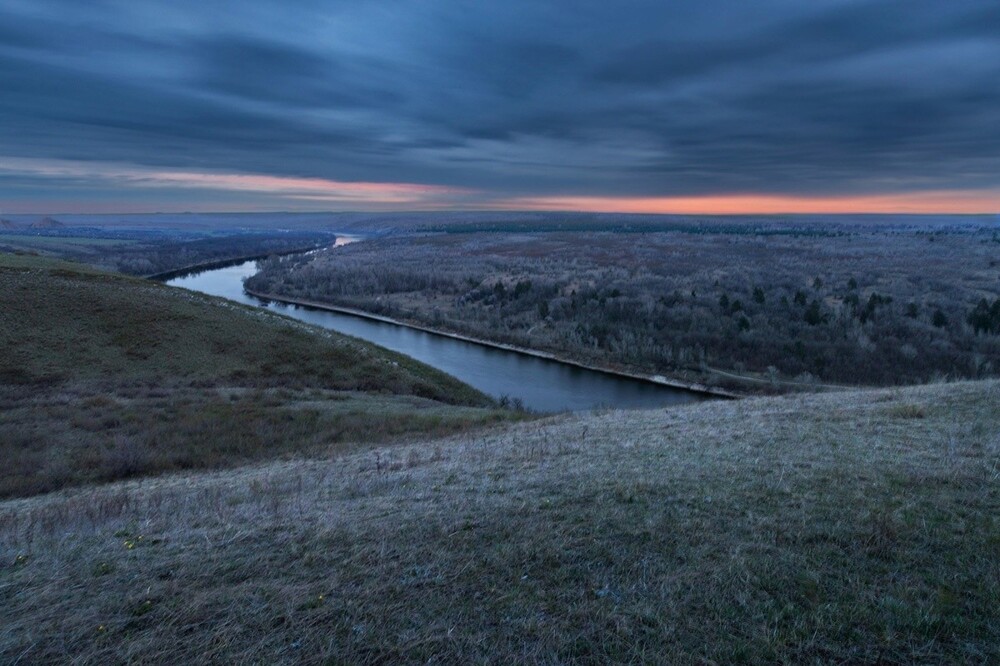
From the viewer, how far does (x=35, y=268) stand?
1452 inches

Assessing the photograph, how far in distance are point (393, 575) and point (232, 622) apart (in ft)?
3.61

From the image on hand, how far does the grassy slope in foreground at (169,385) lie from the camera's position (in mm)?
13320

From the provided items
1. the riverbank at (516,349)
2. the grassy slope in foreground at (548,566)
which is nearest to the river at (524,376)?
the riverbank at (516,349)

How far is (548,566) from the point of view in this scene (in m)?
4.56

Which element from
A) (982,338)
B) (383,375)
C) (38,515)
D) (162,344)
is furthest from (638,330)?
(38,515)

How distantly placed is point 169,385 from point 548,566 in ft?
73.5

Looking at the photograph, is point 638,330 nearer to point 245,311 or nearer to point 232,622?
point 245,311

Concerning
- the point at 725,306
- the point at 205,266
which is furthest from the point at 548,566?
the point at 205,266

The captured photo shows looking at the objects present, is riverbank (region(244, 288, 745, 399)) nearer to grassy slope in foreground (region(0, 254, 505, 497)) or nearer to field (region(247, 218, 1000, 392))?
field (region(247, 218, 1000, 392))

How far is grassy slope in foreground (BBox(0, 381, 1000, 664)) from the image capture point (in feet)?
12.0

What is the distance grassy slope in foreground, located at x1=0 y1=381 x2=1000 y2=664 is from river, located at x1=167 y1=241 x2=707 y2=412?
20779mm

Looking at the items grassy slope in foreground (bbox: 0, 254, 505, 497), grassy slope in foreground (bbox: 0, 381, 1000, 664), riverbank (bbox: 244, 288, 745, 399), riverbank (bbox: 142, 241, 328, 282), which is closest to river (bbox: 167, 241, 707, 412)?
riverbank (bbox: 244, 288, 745, 399)

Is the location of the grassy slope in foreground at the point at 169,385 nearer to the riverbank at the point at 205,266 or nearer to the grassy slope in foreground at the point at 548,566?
the grassy slope in foreground at the point at 548,566

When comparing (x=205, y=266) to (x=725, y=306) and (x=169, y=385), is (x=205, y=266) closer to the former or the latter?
(x=725, y=306)
